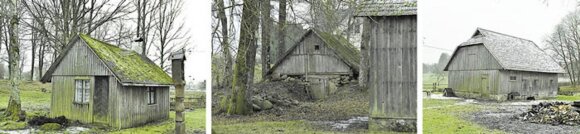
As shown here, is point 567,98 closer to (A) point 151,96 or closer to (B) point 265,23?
(B) point 265,23

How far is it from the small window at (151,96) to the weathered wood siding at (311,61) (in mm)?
883

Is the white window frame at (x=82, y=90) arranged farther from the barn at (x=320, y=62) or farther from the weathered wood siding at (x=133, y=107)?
the barn at (x=320, y=62)

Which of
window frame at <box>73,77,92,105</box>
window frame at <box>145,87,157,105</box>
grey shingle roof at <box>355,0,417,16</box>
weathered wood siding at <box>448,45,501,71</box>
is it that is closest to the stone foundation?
weathered wood siding at <box>448,45,501,71</box>

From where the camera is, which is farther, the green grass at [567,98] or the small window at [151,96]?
the small window at [151,96]

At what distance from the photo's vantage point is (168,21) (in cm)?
339

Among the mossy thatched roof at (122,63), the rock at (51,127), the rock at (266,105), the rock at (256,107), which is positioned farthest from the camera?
the rock at (256,107)

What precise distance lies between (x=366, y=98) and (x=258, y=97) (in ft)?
3.38

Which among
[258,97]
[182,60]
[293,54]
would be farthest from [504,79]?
[182,60]

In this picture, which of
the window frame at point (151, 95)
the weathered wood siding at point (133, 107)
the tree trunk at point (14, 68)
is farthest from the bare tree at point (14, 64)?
the window frame at point (151, 95)

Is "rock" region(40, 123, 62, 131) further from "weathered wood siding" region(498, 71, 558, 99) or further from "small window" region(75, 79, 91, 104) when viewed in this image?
"weathered wood siding" region(498, 71, 558, 99)

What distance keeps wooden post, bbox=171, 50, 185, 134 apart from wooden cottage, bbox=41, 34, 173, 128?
0.15m

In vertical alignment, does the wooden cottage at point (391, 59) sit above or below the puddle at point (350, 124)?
A: above

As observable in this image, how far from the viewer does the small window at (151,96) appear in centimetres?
321

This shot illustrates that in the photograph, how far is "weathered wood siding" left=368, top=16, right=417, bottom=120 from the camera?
2.99 metres
